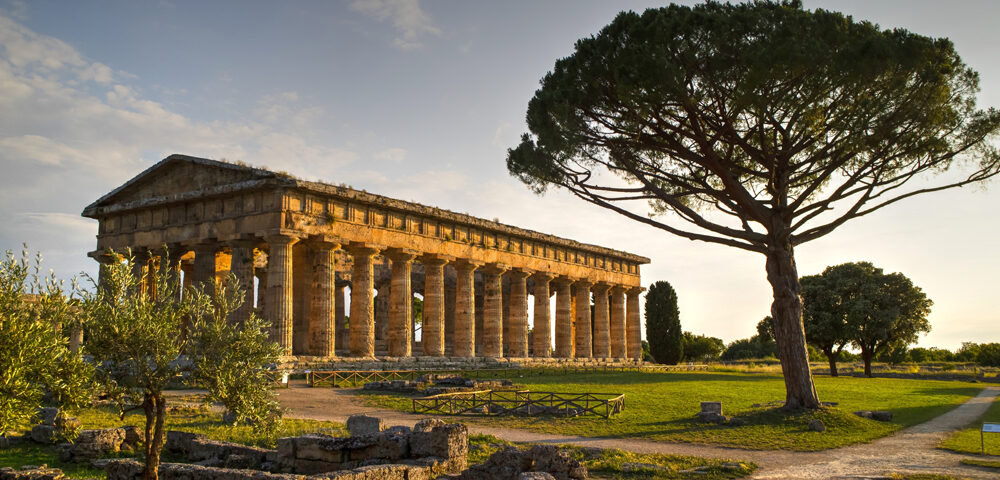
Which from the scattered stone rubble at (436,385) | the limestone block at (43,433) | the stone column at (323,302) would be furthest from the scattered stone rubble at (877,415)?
the stone column at (323,302)

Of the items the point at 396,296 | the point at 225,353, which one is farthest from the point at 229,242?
the point at 225,353

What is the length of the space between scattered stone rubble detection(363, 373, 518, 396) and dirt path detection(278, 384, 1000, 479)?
9.99 feet

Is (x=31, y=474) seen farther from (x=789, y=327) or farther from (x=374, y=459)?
(x=789, y=327)

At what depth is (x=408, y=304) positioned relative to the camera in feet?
110

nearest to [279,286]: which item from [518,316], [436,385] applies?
[436,385]

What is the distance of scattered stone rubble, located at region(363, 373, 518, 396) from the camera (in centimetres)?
2284

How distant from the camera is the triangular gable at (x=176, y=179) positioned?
29422 millimetres

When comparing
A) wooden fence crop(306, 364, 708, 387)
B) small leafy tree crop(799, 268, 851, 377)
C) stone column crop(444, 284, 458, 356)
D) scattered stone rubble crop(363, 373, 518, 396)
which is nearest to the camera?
scattered stone rubble crop(363, 373, 518, 396)

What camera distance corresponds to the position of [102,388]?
9.54m

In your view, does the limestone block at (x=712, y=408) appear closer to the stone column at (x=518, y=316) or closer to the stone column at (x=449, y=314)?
the stone column at (x=518, y=316)

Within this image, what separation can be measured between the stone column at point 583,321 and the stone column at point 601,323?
109 centimetres

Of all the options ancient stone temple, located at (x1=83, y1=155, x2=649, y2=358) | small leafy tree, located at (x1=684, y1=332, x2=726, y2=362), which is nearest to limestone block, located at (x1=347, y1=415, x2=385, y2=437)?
ancient stone temple, located at (x1=83, y1=155, x2=649, y2=358)

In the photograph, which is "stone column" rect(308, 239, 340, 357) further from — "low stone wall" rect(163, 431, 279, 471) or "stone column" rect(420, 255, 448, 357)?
"low stone wall" rect(163, 431, 279, 471)

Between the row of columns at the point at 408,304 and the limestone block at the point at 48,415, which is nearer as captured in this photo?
the limestone block at the point at 48,415
